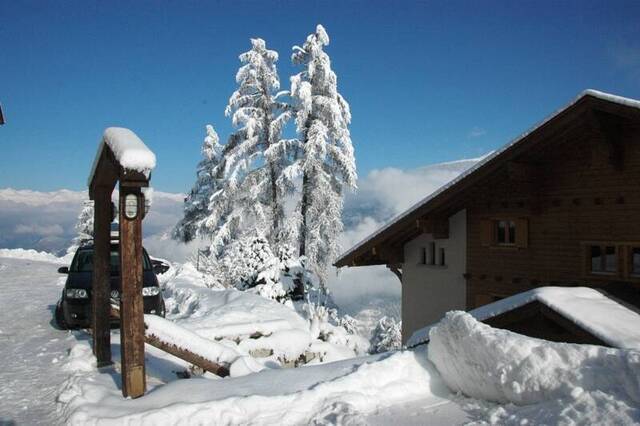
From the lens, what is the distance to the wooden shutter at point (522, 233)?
1048 centimetres

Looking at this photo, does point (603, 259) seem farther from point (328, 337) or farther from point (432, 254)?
point (328, 337)

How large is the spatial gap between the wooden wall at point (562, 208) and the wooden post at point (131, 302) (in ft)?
25.0

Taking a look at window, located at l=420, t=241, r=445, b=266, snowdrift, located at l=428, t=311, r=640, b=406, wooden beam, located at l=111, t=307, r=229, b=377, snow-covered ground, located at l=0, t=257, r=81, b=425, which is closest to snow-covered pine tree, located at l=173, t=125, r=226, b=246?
snow-covered ground, located at l=0, t=257, r=81, b=425

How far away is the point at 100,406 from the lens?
5.77 m

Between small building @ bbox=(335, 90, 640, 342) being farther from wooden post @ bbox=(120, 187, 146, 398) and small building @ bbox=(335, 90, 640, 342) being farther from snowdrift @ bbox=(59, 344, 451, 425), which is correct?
wooden post @ bbox=(120, 187, 146, 398)

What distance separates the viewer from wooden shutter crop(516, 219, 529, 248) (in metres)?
10.5

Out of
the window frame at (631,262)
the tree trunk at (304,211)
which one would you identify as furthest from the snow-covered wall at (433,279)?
the tree trunk at (304,211)

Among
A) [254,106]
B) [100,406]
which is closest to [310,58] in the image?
[254,106]

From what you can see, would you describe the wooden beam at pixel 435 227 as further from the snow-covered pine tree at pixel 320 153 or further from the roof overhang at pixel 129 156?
the snow-covered pine tree at pixel 320 153

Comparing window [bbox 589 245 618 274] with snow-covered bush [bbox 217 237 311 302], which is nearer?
window [bbox 589 245 618 274]

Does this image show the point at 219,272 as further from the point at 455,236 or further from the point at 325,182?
the point at 455,236

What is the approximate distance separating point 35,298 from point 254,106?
12933 mm

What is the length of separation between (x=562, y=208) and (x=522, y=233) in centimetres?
99

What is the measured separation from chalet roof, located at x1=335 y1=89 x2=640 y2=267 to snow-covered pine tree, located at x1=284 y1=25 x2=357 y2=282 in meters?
9.68
